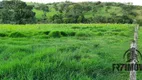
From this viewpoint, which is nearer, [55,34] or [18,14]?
[55,34]

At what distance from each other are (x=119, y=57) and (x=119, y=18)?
140 feet

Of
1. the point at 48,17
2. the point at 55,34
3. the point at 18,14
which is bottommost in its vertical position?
the point at 48,17

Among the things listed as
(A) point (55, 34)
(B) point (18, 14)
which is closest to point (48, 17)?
(B) point (18, 14)

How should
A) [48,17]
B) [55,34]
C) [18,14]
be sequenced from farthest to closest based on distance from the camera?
[48,17] < [18,14] < [55,34]

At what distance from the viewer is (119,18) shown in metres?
50.7

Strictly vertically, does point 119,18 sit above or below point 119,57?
below

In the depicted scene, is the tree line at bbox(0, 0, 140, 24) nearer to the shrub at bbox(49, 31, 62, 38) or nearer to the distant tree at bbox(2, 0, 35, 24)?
the distant tree at bbox(2, 0, 35, 24)

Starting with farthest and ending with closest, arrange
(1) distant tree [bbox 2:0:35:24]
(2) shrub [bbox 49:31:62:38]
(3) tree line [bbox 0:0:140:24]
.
→ (3) tree line [bbox 0:0:140:24]
(1) distant tree [bbox 2:0:35:24]
(2) shrub [bbox 49:31:62:38]

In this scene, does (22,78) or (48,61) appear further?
(48,61)

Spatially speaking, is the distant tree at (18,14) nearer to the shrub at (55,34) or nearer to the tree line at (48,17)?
the tree line at (48,17)

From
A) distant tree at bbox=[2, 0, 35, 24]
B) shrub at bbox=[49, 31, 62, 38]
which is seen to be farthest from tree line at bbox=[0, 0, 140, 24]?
shrub at bbox=[49, 31, 62, 38]

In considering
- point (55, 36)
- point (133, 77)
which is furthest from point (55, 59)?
point (55, 36)

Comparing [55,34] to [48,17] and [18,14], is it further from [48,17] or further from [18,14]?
[48,17]

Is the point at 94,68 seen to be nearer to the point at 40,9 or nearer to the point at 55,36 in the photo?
the point at 55,36
